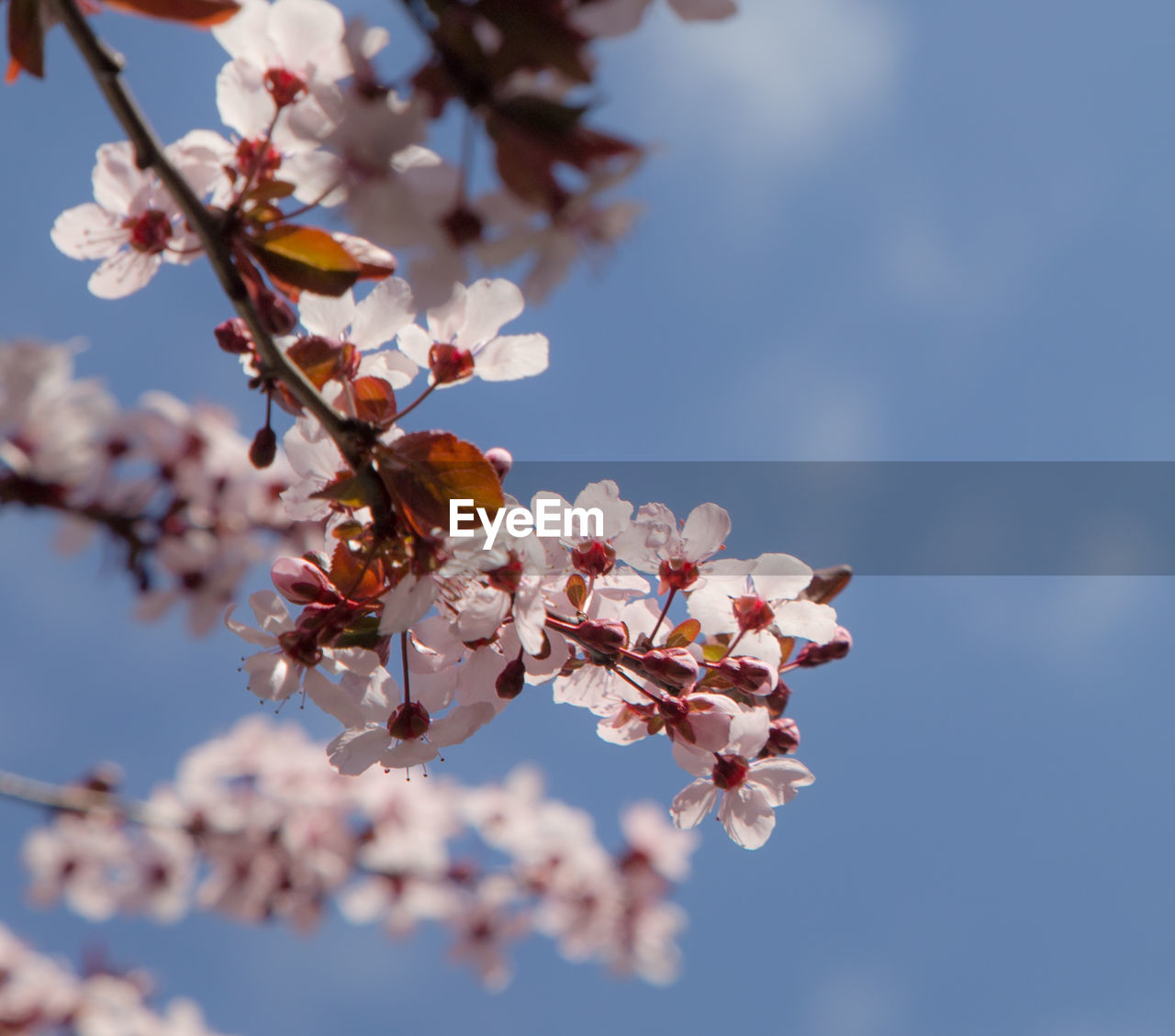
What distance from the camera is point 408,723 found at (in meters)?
1.33

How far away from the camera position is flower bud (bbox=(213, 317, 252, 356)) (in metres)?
1.14

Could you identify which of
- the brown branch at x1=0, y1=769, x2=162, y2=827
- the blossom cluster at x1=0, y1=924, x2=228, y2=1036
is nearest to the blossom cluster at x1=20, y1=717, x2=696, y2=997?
the blossom cluster at x1=0, y1=924, x2=228, y2=1036

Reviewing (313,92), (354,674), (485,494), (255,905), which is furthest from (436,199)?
(255,905)

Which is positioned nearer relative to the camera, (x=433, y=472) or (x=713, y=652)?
(x=433, y=472)

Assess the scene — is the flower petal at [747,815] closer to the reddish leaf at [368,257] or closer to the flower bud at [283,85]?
the reddish leaf at [368,257]

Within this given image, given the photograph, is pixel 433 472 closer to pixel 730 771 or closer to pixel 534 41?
pixel 534 41

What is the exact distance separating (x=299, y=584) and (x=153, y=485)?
95.3 inches

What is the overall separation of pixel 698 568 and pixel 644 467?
66cm

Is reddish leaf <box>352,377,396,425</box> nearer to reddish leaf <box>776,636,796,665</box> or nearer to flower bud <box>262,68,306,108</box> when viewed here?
flower bud <box>262,68,306,108</box>

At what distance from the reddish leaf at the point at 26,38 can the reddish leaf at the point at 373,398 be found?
47 cm

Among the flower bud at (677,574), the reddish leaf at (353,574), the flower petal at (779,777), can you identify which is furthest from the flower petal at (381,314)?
the flower petal at (779,777)

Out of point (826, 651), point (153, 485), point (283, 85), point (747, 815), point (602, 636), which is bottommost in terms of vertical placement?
point (747, 815)

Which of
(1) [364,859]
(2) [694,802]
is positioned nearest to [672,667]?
(2) [694,802]

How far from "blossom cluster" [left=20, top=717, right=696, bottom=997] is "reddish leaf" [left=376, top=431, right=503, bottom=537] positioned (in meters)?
4.34
